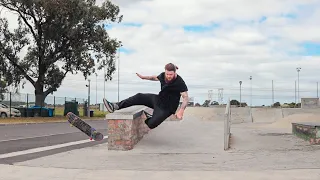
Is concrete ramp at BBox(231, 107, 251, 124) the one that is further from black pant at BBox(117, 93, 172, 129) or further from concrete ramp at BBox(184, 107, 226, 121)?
black pant at BBox(117, 93, 172, 129)

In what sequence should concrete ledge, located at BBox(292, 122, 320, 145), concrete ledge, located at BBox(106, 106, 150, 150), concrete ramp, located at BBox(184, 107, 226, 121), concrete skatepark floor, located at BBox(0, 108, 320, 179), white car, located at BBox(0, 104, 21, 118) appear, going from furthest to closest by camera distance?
1. white car, located at BBox(0, 104, 21, 118)
2. concrete ramp, located at BBox(184, 107, 226, 121)
3. concrete ledge, located at BBox(292, 122, 320, 145)
4. concrete ledge, located at BBox(106, 106, 150, 150)
5. concrete skatepark floor, located at BBox(0, 108, 320, 179)

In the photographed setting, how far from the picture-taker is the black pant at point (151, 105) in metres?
9.23

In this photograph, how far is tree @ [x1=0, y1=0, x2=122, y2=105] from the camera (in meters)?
37.7

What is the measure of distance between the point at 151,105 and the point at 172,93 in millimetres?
802

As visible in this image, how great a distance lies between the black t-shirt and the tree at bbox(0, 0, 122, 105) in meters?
29.2

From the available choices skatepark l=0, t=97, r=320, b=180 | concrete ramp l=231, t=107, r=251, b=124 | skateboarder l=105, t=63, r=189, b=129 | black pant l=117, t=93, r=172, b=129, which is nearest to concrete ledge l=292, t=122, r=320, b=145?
skatepark l=0, t=97, r=320, b=180

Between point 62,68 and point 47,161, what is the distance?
33.3 m

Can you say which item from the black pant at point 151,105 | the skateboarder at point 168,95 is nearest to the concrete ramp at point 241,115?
the black pant at point 151,105

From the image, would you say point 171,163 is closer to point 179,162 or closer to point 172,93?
point 179,162

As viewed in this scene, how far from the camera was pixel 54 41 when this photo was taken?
38750mm

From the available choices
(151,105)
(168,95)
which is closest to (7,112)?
(151,105)

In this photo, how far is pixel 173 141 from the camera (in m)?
11.8

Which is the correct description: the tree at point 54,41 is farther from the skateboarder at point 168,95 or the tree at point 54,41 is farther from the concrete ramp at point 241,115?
the skateboarder at point 168,95

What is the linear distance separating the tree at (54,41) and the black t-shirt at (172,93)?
29238 mm
